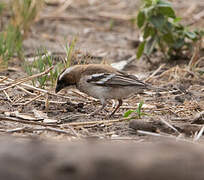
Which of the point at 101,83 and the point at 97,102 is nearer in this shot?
the point at 101,83

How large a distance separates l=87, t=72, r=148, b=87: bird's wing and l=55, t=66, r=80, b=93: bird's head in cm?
22

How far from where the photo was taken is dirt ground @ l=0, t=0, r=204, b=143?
5117 millimetres

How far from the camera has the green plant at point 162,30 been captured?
8.45 m

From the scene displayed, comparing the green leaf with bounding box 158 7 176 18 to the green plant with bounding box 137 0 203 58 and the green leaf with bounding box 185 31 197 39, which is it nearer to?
the green plant with bounding box 137 0 203 58

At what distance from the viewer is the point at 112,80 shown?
247 inches

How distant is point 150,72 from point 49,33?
3.74 metres

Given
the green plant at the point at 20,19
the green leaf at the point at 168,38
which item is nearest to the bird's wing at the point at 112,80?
the green leaf at the point at 168,38

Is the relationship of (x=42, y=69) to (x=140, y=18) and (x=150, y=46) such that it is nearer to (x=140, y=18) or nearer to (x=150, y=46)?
(x=140, y=18)

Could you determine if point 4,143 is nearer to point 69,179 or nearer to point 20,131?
point 69,179

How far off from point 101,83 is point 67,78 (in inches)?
18.8

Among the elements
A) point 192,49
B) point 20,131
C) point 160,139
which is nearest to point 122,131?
point 160,139

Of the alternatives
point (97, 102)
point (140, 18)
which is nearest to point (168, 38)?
point (140, 18)

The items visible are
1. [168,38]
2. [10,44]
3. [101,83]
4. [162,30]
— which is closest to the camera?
[101,83]

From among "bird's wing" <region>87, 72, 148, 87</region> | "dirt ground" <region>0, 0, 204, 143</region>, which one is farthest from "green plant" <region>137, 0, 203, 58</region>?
"bird's wing" <region>87, 72, 148, 87</region>
